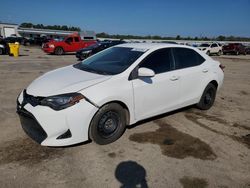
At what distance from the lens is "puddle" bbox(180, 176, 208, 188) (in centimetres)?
301

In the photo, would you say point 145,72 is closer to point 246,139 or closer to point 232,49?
point 246,139

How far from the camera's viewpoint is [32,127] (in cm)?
358

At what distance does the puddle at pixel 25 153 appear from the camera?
3438mm

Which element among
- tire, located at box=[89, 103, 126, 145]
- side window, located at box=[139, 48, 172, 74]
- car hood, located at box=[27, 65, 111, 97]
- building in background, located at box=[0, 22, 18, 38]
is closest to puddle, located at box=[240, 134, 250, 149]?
side window, located at box=[139, 48, 172, 74]

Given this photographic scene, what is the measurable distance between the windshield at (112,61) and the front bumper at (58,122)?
94cm

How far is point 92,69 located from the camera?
4.46 m

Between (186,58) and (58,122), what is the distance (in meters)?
3.15

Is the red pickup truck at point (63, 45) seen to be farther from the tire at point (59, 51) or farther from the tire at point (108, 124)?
the tire at point (108, 124)

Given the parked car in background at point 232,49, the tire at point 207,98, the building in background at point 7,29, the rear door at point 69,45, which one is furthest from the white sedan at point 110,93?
the building in background at point 7,29

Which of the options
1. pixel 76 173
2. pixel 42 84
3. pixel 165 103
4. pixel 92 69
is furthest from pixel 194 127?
pixel 42 84

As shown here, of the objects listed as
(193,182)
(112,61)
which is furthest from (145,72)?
(193,182)

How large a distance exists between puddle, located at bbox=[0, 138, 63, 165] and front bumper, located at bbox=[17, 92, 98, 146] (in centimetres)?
26

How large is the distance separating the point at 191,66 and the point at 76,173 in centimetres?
336

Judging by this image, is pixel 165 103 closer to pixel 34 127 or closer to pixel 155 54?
pixel 155 54
